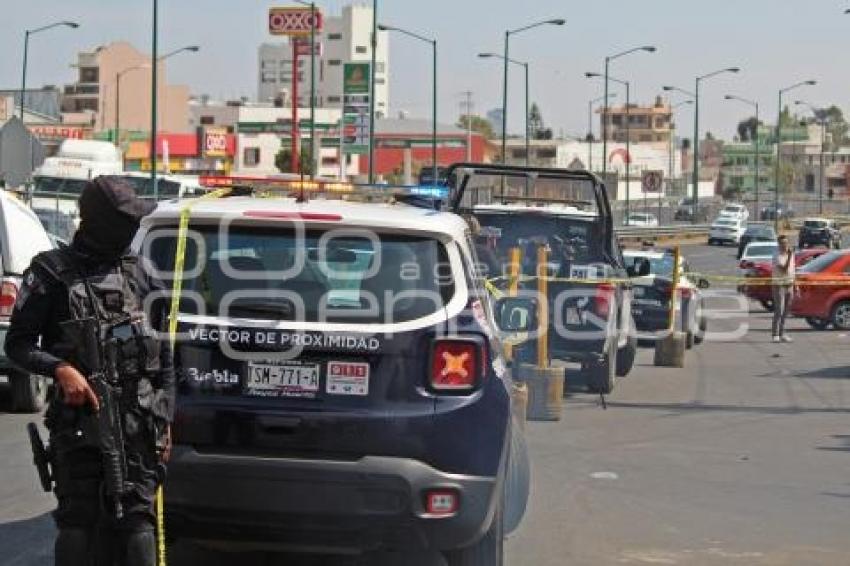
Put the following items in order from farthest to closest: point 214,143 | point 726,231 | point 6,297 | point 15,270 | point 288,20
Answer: point 214,143
point 288,20
point 726,231
point 15,270
point 6,297

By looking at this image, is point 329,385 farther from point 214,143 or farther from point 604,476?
point 214,143

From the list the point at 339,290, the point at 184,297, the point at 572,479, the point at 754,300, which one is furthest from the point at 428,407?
the point at 754,300

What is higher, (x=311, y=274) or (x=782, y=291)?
(x=311, y=274)

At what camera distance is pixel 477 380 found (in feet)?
20.9

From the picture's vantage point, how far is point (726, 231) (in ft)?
239

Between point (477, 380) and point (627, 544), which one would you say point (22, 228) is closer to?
point (627, 544)

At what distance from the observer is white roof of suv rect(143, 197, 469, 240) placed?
6430 millimetres

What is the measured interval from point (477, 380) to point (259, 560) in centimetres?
205

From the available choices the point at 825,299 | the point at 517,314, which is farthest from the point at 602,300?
the point at 825,299

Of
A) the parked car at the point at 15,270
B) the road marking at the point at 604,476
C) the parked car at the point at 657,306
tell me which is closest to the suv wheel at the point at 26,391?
the parked car at the point at 15,270

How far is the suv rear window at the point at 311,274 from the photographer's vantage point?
638 centimetres

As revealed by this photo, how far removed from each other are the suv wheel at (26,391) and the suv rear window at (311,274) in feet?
22.0

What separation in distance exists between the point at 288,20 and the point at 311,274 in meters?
95.2

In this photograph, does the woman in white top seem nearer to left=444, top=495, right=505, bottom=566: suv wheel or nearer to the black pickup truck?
the black pickup truck
